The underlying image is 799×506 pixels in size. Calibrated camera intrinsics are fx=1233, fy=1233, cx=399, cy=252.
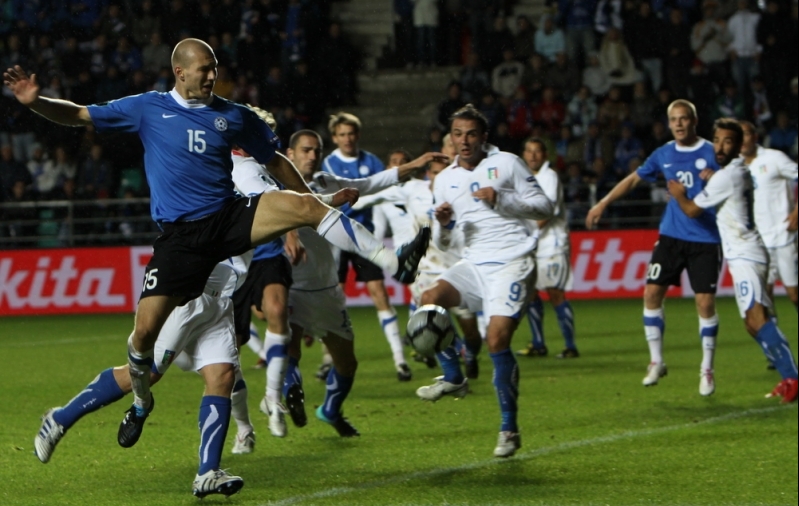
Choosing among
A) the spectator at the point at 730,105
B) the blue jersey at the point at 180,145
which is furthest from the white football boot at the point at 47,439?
the spectator at the point at 730,105

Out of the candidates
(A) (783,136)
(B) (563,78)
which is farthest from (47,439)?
(B) (563,78)

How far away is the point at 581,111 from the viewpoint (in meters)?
19.4

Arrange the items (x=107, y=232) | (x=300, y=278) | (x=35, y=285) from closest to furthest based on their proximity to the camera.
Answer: (x=300, y=278)
(x=35, y=285)
(x=107, y=232)

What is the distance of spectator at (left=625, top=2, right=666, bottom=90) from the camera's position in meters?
19.8

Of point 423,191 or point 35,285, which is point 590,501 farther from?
point 35,285

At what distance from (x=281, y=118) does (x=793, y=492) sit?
41.6 ft

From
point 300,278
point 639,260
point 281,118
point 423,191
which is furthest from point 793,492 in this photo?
point 281,118

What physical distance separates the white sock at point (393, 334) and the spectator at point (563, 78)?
9.52 metres

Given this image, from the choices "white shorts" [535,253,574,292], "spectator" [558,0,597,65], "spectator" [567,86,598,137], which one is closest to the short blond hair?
"white shorts" [535,253,574,292]

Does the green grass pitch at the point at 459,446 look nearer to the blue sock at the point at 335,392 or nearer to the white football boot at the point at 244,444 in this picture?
the white football boot at the point at 244,444

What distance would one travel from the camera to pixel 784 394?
912cm

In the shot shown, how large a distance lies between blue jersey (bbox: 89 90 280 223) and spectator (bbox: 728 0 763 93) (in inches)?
600

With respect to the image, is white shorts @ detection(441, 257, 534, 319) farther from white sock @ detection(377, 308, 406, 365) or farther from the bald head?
white sock @ detection(377, 308, 406, 365)

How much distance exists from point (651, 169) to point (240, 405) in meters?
4.19
